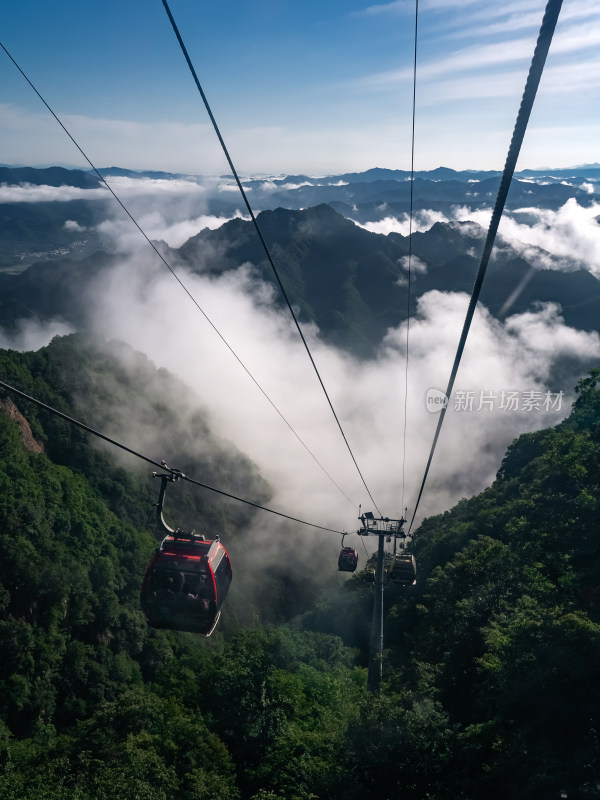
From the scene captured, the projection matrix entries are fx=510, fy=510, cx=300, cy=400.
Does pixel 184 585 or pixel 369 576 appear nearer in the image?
pixel 184 585

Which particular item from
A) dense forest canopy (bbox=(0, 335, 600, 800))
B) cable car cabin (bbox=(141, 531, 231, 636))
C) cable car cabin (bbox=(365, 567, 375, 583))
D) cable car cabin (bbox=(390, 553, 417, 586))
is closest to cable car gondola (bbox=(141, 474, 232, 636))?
cable car cabin (bbox=(141, 531, 231, 636))

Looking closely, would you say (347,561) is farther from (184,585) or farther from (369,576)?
(184,585)

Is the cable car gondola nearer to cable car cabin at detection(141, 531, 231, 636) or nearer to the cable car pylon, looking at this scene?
cable car cabin at detection(141, 531, 231, 636)

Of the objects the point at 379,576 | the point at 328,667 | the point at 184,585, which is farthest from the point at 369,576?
the point at 184,585

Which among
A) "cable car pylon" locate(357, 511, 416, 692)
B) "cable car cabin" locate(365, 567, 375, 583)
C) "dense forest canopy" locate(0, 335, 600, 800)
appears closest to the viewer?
"dense forest canopy" locate(0, 335, 600, 800)

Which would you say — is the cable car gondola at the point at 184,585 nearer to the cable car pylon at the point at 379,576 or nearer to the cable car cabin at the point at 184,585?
the cable car cabin at the point at 184,585

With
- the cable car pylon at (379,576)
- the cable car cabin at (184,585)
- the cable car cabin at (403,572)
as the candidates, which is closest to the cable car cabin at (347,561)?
the cable car pylon at (379,576)
